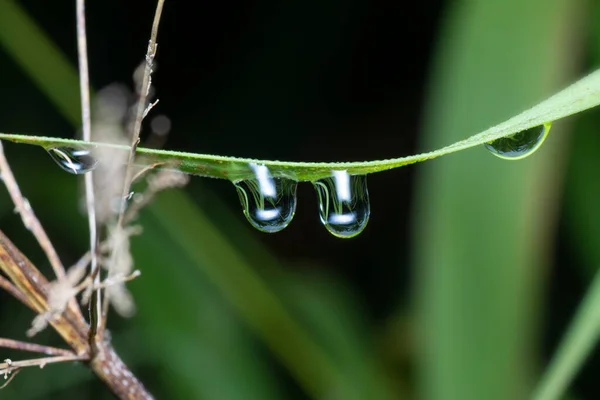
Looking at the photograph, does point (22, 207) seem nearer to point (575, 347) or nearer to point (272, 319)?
point (575, 347)

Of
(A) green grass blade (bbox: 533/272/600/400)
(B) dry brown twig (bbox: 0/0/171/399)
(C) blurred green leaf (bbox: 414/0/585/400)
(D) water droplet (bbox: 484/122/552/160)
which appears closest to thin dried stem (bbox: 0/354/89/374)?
(B) dry brown twig (bbox: 0/0/171/399)

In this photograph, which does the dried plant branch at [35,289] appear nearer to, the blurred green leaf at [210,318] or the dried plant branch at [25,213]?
the dried plant branch at [25,213]

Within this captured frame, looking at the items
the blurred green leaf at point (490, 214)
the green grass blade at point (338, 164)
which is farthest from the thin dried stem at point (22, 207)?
the blurred green leaf at point (490, 214)

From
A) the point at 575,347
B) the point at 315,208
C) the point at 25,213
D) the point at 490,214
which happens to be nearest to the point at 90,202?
the point at 25,213

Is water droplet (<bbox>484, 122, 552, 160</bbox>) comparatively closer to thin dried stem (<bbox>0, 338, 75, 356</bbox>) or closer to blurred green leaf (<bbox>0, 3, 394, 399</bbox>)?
thin dried stem (<bbox>0, 338, 75, 356</bbox>)

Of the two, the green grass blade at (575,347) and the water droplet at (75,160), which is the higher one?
the water droplet at (75,160)

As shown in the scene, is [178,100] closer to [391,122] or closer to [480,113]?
[391,122]
